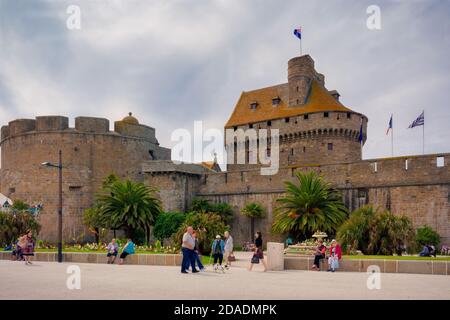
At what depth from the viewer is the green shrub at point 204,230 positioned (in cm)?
1984

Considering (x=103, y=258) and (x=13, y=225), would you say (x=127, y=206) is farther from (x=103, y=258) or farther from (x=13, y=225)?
(x=103, y=258)

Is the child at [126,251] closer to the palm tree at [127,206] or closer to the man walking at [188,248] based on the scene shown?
the man walking at [188,248]

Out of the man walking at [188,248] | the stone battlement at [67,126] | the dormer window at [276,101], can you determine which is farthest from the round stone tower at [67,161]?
the man walking at [188,248]

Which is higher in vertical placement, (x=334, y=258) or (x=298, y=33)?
(x=298, y=33)

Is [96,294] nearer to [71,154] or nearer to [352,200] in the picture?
[352,200]

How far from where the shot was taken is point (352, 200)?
94.6 ft

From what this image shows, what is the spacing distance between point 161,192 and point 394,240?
19787 millimetres

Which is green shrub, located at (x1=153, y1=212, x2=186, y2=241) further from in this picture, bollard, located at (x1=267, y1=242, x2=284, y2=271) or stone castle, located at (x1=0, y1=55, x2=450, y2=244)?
bollard, located at (x1=267, y1=242, x2=284, y2=271)

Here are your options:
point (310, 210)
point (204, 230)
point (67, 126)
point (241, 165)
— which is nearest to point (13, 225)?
point (204, 230)

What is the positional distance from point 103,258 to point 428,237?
17.0m

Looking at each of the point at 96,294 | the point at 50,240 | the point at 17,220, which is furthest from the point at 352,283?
the point at 50,240

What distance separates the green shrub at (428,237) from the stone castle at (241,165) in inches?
47.3

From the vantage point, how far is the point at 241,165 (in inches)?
1751
